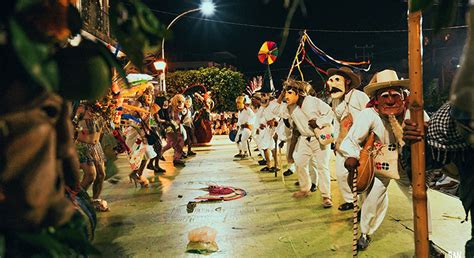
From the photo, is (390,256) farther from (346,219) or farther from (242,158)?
(242,158)

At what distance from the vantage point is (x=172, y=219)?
6.37 metres

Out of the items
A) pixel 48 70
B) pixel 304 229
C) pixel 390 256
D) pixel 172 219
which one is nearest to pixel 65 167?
pixel 48 70

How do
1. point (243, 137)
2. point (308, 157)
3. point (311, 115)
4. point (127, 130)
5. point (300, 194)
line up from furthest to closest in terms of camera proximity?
point (243, 137), point (127, 130), point (300, 194), point (308, 157), point (311, 115)

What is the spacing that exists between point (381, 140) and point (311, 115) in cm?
275

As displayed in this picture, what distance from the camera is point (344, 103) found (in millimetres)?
6711

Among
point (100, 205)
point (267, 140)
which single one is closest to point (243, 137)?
point (267, 140)

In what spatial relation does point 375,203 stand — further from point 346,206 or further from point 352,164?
point 346,206

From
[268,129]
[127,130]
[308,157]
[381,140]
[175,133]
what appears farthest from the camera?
[175,133]

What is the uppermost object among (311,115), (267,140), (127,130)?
(311,115)

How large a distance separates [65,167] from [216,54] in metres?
60.0

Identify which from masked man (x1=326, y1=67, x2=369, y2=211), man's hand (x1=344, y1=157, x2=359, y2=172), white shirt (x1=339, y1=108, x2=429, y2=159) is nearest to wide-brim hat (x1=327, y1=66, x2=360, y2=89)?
masked man (x1=326, y1=67, x2=369, y2=211)

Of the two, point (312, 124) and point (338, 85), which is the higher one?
point (338, 85)

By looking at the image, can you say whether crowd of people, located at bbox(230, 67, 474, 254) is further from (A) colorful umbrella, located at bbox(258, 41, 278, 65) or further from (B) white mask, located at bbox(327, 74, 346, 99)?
(A) colorful umbrella, located at bbox(258, 41, 278, 65)

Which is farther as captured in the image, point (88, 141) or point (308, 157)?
point (308, 157)
